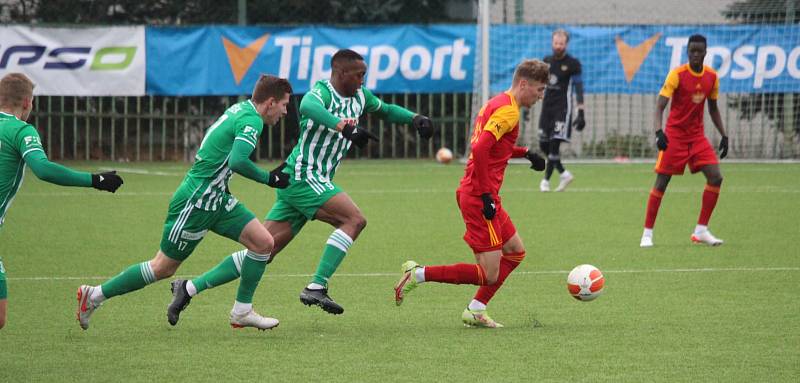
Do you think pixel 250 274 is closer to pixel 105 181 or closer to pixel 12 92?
pixel 105 181

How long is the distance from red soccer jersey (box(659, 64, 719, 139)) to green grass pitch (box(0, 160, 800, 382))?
3.71ft

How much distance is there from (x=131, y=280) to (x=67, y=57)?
15.9 metres

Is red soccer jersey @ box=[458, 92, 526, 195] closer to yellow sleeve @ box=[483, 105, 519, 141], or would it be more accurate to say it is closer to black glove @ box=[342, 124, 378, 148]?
yellow sleeve @ box=[483, 105, 519, 141]

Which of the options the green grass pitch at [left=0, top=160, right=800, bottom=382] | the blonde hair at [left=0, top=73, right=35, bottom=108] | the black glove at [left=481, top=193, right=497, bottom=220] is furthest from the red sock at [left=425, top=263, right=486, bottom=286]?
the blonde hair at [left=0, top=73, right=35, bottom=108]

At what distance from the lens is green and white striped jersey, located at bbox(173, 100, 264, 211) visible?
7672 millimetres

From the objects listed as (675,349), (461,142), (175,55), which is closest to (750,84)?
(461,142)

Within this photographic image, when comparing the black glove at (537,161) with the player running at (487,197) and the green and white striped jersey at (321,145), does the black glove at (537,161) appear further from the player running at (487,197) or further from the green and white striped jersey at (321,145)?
the green and white striped jersey at (321,145)

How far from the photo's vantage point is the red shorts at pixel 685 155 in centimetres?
1226

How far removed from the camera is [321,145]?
874 centimetres

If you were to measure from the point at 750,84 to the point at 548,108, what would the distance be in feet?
20.6

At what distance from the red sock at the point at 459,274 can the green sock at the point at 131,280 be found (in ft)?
5.78

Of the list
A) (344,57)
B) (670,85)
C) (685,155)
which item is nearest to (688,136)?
(685,155)

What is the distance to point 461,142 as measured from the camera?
81.1 ft

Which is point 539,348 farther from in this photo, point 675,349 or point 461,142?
point 461,142
